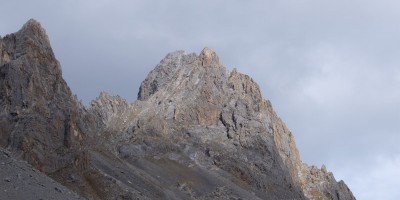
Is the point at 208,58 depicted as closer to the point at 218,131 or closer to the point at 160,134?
the point at 218,131

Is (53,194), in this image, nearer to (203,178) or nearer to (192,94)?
(203,178)

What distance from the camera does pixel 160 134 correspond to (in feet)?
455

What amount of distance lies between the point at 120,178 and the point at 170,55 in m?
110

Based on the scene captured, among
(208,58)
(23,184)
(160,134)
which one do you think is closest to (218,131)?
(160,134)

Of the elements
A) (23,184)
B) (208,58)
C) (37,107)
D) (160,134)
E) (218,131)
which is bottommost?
(23,184)

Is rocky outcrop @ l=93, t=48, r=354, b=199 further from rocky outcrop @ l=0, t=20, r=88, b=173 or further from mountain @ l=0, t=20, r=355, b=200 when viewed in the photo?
rocky outcrop @ l=0, t=20, r=88, b=173

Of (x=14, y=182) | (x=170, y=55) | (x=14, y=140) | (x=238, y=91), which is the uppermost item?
(x=170, y=55)

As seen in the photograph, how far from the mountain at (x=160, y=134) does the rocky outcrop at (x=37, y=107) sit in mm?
157

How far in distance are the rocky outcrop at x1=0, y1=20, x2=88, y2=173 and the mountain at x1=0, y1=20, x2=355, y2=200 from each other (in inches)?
6.2

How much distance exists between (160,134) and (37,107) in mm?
55427

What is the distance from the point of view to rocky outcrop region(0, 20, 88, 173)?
251 ft

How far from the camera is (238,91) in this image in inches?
6398

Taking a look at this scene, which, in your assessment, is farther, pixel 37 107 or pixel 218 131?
pixel 218 131

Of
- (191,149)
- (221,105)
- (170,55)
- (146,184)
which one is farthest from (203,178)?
(170,55)
